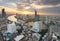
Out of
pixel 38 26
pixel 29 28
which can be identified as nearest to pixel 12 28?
pixel 29 28

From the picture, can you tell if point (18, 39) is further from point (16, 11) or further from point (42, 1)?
point (42, 1)

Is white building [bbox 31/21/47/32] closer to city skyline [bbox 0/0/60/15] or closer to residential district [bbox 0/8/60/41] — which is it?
residential district [bbox 0/8/60/41]

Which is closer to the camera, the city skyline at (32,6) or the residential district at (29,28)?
the residential district at (29,28)

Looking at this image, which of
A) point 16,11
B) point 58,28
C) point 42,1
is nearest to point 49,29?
point 58,28

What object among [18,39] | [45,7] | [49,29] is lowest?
[18,39]

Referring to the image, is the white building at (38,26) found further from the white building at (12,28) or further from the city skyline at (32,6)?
the white building at (12,28)

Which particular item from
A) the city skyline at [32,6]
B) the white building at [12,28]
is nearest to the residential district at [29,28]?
the white building at [12,28]

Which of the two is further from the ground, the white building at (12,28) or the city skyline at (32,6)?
the city skyline at (32,6)

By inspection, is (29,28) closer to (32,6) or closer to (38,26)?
(38,26)

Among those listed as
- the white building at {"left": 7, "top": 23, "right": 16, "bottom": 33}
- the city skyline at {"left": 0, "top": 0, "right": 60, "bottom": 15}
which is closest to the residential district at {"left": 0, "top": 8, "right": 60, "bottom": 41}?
the white building at {"left": 7, "top": 23, "right": 16, "bottom": 33}
